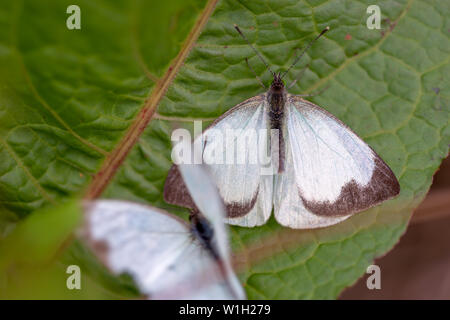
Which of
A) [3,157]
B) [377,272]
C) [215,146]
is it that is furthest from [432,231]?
[3,157]

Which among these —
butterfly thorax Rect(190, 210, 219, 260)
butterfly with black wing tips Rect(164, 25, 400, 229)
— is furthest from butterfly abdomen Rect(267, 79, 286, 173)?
butterfly thorax Rect(190, 210, 219, 260)

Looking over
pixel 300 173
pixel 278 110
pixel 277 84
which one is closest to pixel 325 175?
pixel 300 173

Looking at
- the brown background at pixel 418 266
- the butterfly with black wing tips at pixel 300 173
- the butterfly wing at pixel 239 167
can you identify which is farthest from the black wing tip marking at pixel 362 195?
the brown background at pixel 418 266

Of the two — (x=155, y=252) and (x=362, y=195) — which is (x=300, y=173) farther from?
(x=155, y=252)

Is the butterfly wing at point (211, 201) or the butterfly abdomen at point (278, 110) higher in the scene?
the butterfly abdomen at point (278, 110)

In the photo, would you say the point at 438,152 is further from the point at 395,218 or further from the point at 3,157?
the point at 3,157

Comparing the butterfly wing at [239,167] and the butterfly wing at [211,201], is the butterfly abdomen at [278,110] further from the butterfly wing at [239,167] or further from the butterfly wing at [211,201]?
the butterfly wing at [211,201]

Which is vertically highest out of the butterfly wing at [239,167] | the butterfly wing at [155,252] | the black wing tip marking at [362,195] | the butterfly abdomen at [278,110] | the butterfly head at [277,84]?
the butterfly head at [277,84]

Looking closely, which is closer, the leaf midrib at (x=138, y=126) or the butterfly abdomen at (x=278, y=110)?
the leaf midrib at (x=138, y=126)
